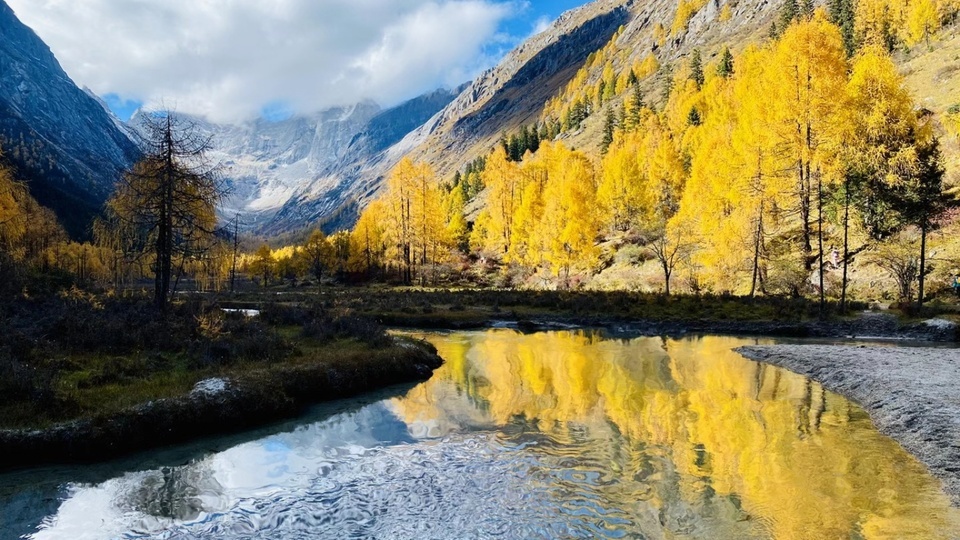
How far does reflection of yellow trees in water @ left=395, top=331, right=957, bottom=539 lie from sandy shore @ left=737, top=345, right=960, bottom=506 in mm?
389

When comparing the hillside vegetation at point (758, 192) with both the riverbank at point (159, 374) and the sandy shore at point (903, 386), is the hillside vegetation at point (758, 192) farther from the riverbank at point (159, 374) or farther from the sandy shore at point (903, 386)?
the riverbank at point (159, 374)

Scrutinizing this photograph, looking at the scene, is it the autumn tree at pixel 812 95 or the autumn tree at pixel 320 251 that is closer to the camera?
the autumn tree at pixel 812 95

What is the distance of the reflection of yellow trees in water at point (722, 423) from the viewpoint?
7.79 meters

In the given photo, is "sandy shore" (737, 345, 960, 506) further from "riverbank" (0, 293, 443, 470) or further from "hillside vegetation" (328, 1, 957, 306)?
"riverbank" (0, 293, 443, 470)

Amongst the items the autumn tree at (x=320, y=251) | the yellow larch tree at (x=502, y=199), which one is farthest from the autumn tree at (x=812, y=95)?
the autumn tree at (x=320, y=251)

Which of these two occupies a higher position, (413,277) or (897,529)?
(413,277)

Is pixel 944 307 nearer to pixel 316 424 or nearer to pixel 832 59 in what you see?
pixel 832 59

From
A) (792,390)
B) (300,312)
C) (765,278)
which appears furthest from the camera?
(765,278)

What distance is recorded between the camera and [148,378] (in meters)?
13.3

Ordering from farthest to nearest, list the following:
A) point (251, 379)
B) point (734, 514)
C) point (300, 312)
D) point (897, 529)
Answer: point (300, 312) → point (251, 379) → point (734, 514) → point (897, 529)

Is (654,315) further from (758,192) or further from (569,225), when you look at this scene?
(569,225)

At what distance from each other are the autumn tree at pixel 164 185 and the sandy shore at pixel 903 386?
75.2 feet

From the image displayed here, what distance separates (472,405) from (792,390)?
9657 millimetres

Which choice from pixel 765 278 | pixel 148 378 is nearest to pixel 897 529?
pixel 148 378
